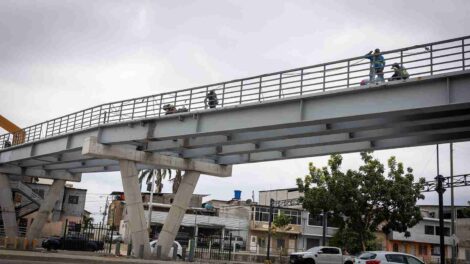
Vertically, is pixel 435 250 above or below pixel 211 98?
below

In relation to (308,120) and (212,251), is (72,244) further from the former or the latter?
(308,120)

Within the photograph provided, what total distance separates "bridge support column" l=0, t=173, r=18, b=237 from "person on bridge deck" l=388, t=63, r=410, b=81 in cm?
3811

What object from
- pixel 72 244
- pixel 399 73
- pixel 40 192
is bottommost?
pixel 72 244

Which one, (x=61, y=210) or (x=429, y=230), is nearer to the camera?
(x=61, y=210)

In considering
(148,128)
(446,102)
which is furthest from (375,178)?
(446,102)

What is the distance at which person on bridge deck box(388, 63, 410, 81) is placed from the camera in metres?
18.2

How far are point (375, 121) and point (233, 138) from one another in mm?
7651

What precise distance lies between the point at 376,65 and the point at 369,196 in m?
18.2

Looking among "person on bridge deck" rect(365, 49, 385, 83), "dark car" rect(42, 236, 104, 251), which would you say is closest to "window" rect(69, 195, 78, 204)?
"dark car" rect(42, 236, 104, 251)

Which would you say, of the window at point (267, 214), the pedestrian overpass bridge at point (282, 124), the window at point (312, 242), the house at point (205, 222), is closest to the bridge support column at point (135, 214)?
the pedestrian overpass bridge at point (282, 124)

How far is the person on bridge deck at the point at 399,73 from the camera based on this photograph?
716 inches

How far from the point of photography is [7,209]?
45438 millimetres

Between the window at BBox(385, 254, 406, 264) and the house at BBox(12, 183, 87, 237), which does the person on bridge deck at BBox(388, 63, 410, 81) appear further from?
the house at BBox(12, 183, 87, 237)

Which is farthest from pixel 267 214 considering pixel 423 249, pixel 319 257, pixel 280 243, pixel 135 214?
pixel 135 214
